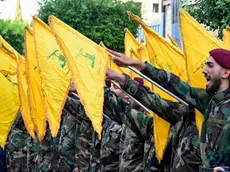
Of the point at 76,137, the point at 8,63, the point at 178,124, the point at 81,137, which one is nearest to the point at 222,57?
the point at 178,124

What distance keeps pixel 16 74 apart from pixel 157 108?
391 cm

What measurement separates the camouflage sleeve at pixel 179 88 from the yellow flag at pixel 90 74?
0.68 meters

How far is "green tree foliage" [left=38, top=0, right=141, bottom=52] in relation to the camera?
1716cm

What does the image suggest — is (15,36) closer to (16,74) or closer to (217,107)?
(16,74)

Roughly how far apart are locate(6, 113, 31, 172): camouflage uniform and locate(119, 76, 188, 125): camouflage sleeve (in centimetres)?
472

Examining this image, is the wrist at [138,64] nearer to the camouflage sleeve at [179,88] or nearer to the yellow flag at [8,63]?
the camouflage sleeve at [179,88]

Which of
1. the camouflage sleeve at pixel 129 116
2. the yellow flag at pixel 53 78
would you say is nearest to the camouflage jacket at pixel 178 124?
the camouflage sleeve at pixel 129 116

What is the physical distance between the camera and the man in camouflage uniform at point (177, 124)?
492 cm

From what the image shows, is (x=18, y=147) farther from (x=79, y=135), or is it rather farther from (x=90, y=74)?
(x=90, y=74)

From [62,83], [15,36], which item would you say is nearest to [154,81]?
[62,83]

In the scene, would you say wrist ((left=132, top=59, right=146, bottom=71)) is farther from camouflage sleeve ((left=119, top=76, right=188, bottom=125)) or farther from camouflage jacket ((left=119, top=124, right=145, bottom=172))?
camouflage jacket ((left=119, top=124, right=145, bottom=172))

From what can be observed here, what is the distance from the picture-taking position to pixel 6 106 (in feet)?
28.8

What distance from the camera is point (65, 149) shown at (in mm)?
8055

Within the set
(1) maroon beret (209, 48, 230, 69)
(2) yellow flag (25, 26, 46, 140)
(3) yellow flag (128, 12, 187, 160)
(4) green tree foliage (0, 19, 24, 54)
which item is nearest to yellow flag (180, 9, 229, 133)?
(1) maroon beret (209, 48, 230, 69)
